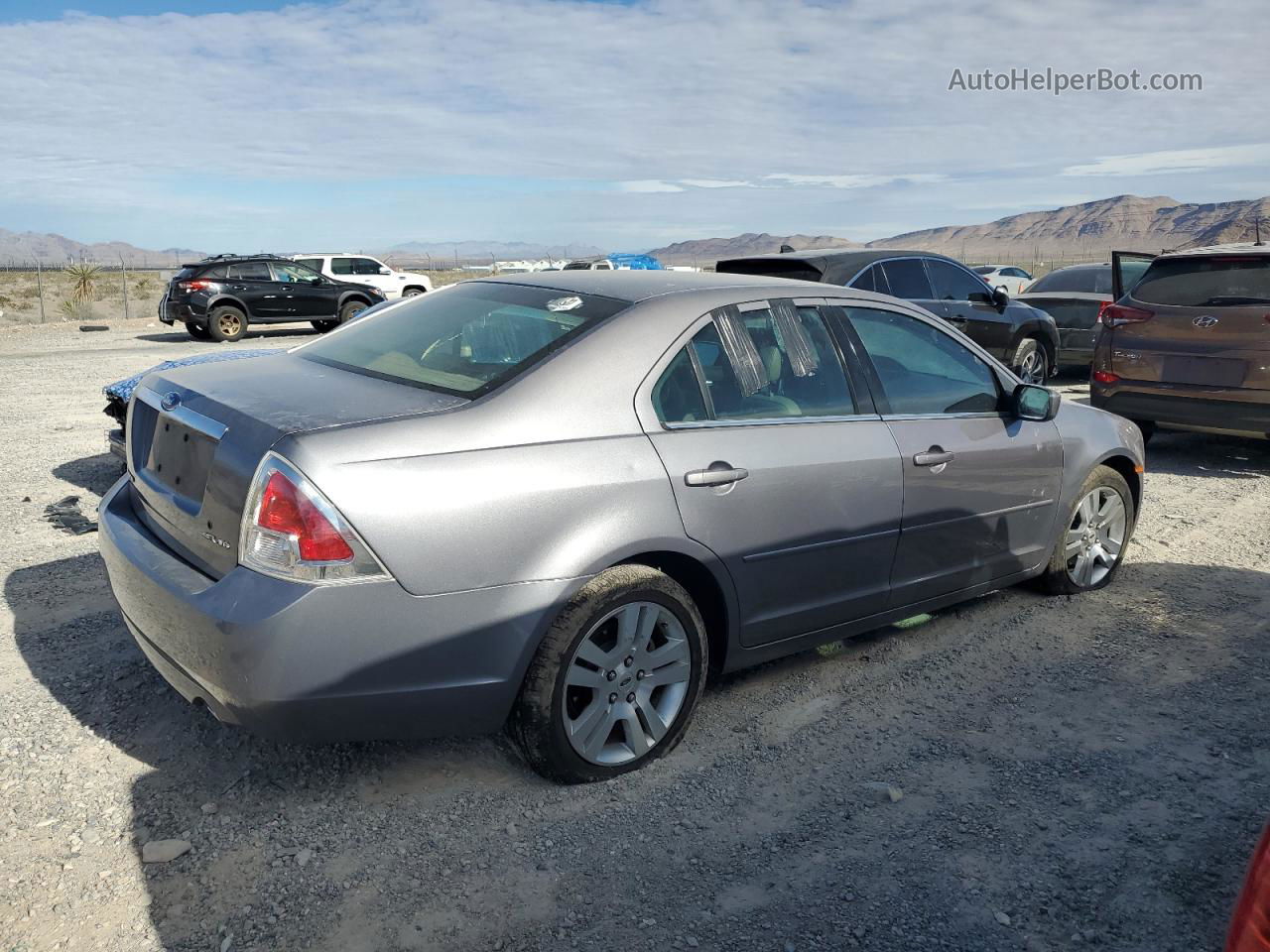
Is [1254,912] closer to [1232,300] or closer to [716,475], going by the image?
[716,475]

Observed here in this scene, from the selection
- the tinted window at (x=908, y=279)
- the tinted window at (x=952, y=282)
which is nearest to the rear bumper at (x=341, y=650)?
the tinted window at (x=908, y=279)

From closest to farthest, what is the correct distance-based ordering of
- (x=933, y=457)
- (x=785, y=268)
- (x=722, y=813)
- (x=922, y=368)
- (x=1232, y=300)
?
(x=722, y=813), (x=933, y=457), (x=922, y=368), (x=1232, y=300), (x=785, y=268)

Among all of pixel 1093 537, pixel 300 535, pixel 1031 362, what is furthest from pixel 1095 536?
pixel 1031 362

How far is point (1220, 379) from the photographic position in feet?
25.7

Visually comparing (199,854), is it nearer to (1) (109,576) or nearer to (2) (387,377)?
(1) (109,576)

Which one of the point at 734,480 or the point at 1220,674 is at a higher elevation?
the point at 734,480

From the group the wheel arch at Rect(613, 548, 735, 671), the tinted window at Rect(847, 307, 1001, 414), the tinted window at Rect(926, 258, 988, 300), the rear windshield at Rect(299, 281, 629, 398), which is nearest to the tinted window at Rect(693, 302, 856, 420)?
the tinted window at Rect(847, 307, 1001, 414)

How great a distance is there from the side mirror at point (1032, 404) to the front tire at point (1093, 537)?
65cm

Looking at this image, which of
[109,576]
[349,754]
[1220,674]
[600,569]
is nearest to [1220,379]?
[1220,674]

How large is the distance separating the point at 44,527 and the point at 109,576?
293 cm

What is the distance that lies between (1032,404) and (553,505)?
8.28 ft

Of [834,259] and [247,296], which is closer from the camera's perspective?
[834,259]

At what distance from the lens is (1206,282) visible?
797 cm

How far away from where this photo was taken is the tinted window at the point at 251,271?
20.6 m
